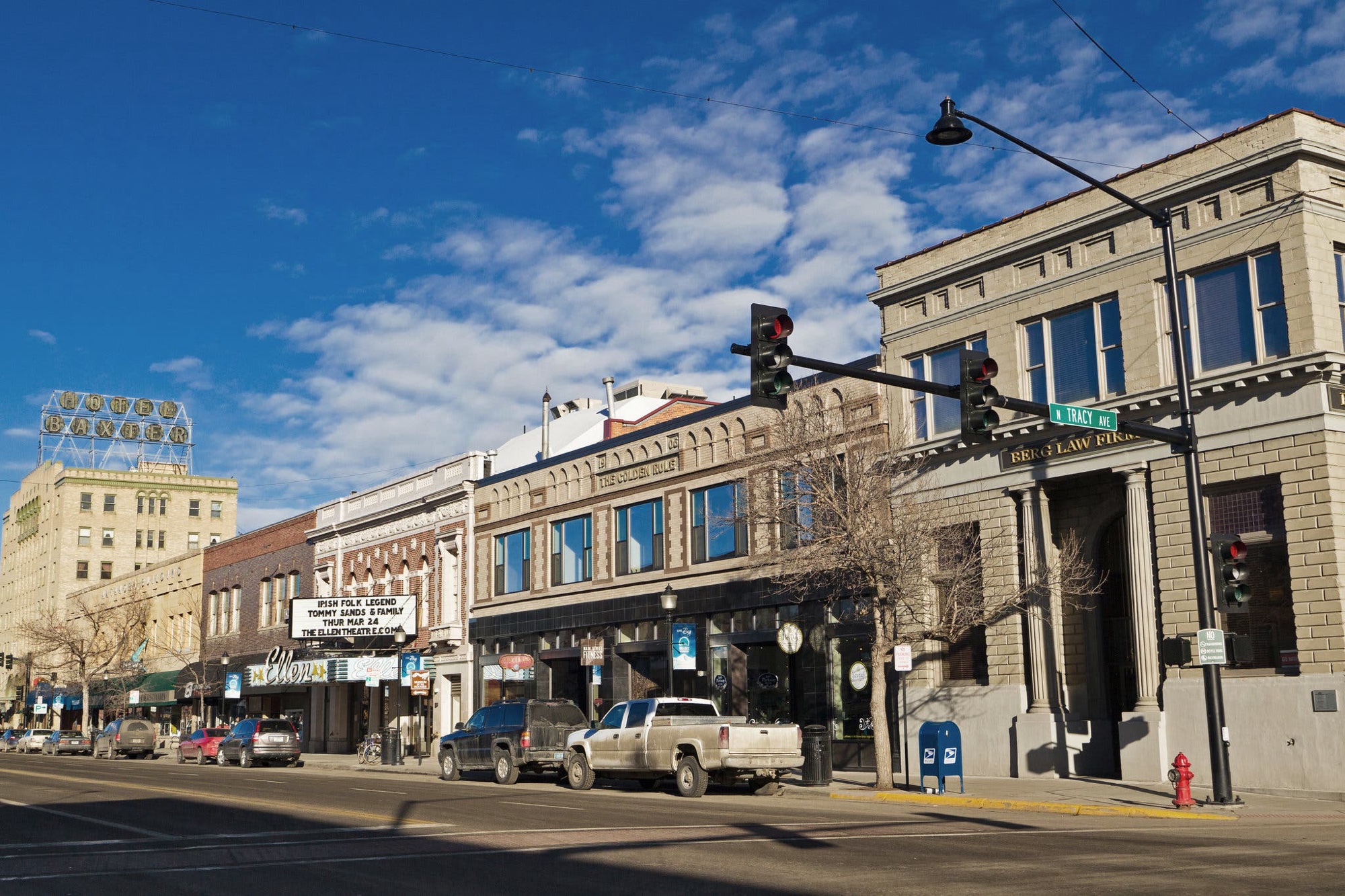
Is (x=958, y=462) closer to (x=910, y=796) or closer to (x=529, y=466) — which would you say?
(x=910, y=796)

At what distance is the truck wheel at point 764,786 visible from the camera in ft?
81.1

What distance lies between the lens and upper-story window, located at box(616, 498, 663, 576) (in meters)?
38.8

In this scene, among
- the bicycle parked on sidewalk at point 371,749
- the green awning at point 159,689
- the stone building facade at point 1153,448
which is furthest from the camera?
the green awning at point 159,689

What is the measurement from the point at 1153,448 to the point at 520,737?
1526 cm

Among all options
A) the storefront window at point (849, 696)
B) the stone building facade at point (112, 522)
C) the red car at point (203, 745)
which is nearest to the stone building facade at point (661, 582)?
the storefront window at point (849, 696)

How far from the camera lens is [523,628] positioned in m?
43.9

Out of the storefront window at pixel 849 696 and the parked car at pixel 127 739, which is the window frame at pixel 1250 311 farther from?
the parked car at pixel 127 739

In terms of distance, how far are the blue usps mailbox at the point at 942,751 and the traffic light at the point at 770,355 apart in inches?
448

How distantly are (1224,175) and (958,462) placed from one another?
8805 millimetres

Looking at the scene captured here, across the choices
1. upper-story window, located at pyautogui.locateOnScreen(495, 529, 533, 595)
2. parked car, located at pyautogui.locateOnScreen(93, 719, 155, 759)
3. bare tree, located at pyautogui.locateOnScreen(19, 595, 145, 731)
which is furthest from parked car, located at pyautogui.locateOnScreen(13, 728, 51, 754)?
upper-story window, located at pyautogui.locateOnScreen(495, 529, 533, 595)

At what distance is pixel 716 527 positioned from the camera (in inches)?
1431

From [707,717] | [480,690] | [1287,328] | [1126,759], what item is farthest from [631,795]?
[480,690]

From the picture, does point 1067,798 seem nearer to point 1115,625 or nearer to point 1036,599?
point 1036,599

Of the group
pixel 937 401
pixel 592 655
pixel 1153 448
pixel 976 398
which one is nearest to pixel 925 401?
pixel 937 401
